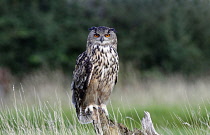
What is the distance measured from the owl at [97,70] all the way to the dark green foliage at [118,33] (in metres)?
10.6

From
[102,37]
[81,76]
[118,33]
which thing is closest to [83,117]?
[81,76]

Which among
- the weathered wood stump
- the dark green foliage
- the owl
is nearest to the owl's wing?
the owl

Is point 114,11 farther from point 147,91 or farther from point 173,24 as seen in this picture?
point 147,91

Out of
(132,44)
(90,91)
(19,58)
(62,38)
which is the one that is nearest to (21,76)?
(19,58)

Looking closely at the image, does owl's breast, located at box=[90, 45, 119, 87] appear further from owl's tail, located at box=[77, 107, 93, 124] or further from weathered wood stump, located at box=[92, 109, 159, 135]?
weathered wood stump, located at box=[92, 109, 159, 135]

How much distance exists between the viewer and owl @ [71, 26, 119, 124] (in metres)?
4.46

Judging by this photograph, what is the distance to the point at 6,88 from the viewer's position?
48.0 feet

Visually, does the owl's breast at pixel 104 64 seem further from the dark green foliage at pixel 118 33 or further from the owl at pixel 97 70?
the dark green foliage at pixel 118 33

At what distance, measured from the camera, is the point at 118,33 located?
707 inches

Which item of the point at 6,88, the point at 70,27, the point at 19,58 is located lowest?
the point at 6,88

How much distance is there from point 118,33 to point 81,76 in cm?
1349

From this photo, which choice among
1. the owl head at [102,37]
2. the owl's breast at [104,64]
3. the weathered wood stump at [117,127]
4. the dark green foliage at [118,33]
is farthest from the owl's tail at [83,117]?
the dark green foliage at [118,33]

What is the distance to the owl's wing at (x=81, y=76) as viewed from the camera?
4.49 meters

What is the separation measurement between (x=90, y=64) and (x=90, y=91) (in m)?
0.35
